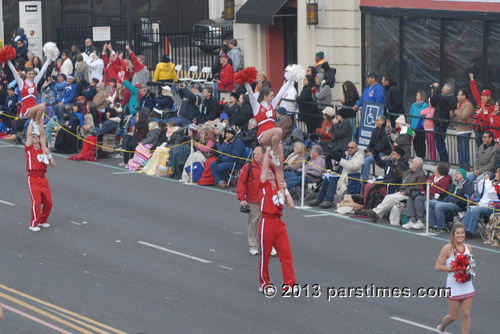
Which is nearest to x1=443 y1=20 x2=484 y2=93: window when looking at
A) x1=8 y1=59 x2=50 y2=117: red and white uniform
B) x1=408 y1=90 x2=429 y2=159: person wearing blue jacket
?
x1=408 y1=90 x2=429 y2=159: person wearing blue jacket

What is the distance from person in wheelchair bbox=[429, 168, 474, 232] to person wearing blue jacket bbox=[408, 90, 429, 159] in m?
3.54

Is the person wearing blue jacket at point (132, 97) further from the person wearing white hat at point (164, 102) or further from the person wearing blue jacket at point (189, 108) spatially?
the person wearing blue jacket at point (189, 108)

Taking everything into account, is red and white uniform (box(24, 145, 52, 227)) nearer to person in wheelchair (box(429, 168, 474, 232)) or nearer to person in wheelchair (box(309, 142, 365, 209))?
person in wheelchair (box(309, 142, 365, 209))

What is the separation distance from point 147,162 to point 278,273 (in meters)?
9.07

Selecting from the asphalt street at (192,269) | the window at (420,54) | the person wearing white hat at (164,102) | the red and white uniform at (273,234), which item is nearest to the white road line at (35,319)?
the asphalt street at (192,269)

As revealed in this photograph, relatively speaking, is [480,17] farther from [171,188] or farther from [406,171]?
[171,188]

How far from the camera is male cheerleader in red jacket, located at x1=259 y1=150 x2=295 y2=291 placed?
13.5 m

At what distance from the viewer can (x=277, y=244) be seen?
13523 mm

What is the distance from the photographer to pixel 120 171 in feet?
76.1

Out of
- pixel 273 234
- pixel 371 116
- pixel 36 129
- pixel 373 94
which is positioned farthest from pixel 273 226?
pixel 373 94

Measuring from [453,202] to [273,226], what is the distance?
190 inches

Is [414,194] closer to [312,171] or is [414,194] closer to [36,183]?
[312,171]

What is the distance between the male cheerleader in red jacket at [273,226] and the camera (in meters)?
13.5

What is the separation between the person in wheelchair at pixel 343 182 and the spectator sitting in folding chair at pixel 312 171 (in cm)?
42
